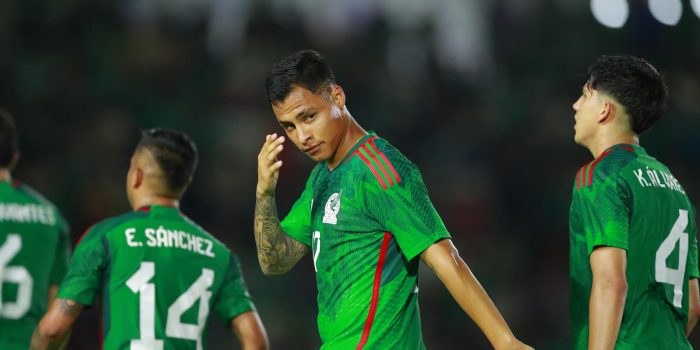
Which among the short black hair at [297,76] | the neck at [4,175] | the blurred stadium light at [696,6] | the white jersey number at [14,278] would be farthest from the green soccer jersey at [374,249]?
the blurred stadium light at [696,6]

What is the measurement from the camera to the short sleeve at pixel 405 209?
374cm

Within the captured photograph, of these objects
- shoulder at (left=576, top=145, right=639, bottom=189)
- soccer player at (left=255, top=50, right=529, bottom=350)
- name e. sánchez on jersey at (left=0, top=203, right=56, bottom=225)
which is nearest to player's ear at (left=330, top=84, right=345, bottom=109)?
soccer player at (left=255, top=50, right=529, bottom=350)

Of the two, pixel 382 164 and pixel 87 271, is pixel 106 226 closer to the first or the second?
pixel 87 271

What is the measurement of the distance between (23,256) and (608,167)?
3385 millimetres

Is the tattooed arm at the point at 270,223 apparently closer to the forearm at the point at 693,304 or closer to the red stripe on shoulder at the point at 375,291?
the red stripe on shoulder at the point at 375,291

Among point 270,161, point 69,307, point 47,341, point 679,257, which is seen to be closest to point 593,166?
point 679,257

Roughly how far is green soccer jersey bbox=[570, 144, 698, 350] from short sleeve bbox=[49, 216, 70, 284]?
3.16 metres

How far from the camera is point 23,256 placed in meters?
5.82

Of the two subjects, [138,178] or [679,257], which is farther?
[138,178]

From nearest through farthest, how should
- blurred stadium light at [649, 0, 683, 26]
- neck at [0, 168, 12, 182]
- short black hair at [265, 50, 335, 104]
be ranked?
A: 1. short black hair at [265, 50, 335, 104]
2. neck at [0, 168, 12, 182]
3. blurred stadium light at [649, 0, 683, 26]

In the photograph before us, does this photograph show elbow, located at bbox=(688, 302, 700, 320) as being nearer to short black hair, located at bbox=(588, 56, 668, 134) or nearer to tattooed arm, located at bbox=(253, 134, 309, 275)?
short black hair, located at bbox=(588, 56, 668, 134)

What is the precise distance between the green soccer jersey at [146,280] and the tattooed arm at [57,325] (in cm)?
4

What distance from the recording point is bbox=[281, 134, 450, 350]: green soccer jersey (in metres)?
3.79

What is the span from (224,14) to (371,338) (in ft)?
25.1
